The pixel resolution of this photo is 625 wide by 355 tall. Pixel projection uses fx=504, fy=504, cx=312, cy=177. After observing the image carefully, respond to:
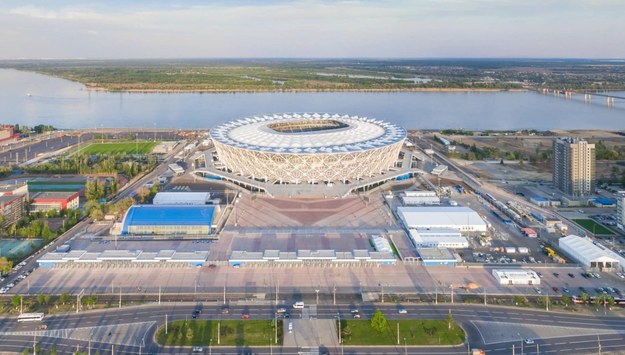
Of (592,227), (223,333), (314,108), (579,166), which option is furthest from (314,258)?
(314,108)

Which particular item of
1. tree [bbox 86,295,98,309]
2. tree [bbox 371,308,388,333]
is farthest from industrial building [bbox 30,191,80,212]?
tree [bbox 371,308,388,333]

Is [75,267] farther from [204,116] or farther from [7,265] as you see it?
[204,116]

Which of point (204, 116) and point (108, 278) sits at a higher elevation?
point (204, 116)

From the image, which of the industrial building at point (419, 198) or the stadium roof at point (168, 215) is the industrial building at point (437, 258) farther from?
the stadium roof at point (168, 215)

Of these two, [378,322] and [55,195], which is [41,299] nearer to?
[378,322]

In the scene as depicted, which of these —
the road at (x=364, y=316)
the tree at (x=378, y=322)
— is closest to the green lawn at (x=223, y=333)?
the road at (x=364, y=316)

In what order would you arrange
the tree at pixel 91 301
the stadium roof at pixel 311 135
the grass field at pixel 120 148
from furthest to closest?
the grass field at pixel 120 148
the stadium roof at pixel 311 135
the tree at pixel 91 301

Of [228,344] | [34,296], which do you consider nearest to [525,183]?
[228,344]
